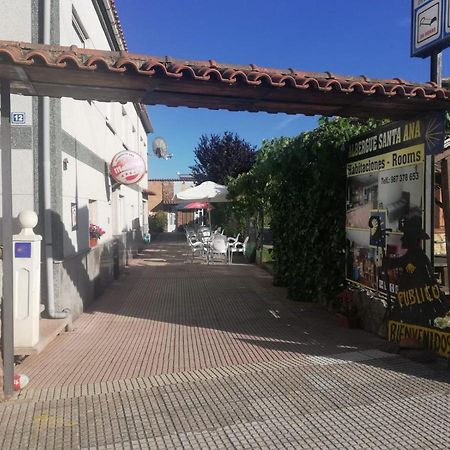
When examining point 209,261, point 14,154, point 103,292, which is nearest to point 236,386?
point 14,154

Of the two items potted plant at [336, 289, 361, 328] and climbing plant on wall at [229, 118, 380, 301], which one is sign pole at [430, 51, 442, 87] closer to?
climbing plant on wall at [229, 118, 380, 301]

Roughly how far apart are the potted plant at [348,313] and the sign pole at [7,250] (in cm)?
442

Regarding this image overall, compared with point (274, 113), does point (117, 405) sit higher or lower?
lower

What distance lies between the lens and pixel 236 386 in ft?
14.5

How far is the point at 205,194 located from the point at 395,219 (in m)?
10.6

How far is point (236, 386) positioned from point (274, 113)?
10.0 ft

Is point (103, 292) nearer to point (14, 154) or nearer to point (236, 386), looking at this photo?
point (14, 154)

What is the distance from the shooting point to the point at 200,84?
15.0 ft

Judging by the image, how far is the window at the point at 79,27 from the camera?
27.5 feet

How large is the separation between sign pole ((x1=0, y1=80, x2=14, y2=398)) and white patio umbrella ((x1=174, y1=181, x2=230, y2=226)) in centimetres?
1128

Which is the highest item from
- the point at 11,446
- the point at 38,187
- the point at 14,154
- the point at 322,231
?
the point at 14,154

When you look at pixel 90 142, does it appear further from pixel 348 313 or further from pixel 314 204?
Answer: pixel 348 313

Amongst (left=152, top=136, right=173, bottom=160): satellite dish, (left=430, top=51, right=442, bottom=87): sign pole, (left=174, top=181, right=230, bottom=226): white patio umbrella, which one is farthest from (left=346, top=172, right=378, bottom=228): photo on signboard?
(left=152, top=136, right=173, bottom=160): satellite dish

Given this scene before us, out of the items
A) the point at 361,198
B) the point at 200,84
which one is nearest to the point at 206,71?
the point at 200,84
